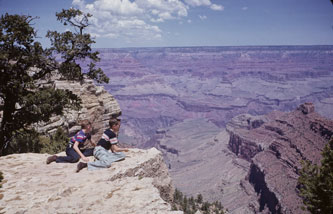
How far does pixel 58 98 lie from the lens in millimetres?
15312

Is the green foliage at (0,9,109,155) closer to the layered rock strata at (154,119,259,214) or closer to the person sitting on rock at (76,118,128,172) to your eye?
the person sitting on rock at (76,118,128,172)

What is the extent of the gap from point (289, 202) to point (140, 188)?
271 feet

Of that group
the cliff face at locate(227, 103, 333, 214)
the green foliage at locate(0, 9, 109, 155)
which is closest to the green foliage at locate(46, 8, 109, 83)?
the green foliage at locate(0, 9, 109, 155)

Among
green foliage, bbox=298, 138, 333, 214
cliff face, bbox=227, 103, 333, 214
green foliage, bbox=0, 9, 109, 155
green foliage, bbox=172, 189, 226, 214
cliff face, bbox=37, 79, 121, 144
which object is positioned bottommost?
cliff face, bbox=227, 103, 333, 214

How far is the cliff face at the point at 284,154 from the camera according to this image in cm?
8412

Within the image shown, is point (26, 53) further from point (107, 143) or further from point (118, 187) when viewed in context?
point (118, 187)

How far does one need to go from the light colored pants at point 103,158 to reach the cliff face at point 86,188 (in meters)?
0.25

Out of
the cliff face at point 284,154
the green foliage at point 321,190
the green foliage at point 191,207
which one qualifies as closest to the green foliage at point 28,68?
the green foliage at point 321,190

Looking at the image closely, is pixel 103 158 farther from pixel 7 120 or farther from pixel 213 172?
pixel 213 172

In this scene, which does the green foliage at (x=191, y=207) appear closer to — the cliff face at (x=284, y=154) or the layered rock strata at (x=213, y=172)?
the cliff face at (x=284, y=154)

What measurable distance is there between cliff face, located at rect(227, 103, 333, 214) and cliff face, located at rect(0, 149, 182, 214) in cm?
7601

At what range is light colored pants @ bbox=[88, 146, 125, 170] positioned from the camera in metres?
10.8

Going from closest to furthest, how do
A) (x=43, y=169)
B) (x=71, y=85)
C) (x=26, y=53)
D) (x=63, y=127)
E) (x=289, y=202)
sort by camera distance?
(x=43, y=169)
(x=26, y=53)
(x=63, y=127)
(x=71, y=85)
(x=289, y=202)

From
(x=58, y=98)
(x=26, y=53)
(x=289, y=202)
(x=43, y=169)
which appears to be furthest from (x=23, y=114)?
(x=289, y=202)
